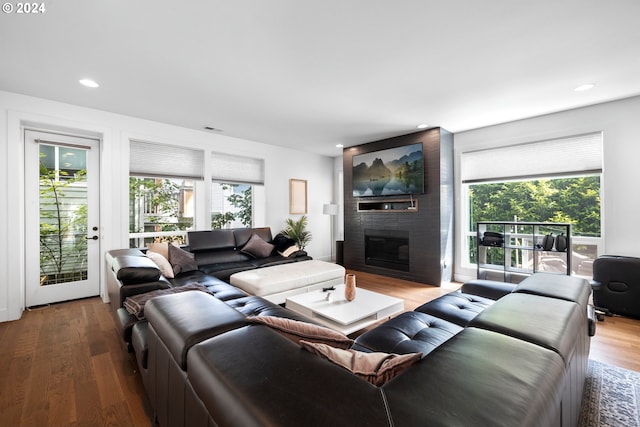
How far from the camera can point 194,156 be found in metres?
4.54

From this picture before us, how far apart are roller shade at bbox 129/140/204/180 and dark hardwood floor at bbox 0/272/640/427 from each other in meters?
1.96

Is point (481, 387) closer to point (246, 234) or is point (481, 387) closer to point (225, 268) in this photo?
point (225, 268)

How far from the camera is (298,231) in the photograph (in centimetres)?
562

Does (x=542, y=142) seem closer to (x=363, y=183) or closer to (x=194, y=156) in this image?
Result: (x=363, y=183)

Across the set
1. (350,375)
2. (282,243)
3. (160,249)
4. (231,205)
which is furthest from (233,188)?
(350,375)

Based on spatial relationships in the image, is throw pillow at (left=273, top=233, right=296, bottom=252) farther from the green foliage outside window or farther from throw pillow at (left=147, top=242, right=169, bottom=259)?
the green foliage outside window

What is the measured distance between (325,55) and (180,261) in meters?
2.88

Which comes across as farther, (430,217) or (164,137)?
(430,217)

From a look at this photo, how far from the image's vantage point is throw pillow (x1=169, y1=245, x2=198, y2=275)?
3416 mm

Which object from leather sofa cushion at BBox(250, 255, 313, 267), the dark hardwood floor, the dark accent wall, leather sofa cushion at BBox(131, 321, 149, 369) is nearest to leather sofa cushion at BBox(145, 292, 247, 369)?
leather sofa cushion at BBox(131, 321, 149, 369)

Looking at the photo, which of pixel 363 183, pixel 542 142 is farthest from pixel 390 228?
pixel 542 142

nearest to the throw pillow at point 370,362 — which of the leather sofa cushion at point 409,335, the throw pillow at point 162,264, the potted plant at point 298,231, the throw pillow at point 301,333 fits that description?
the throw pillow at point 301,333

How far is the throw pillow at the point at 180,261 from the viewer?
11.2 feet

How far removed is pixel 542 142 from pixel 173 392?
16.2ft
